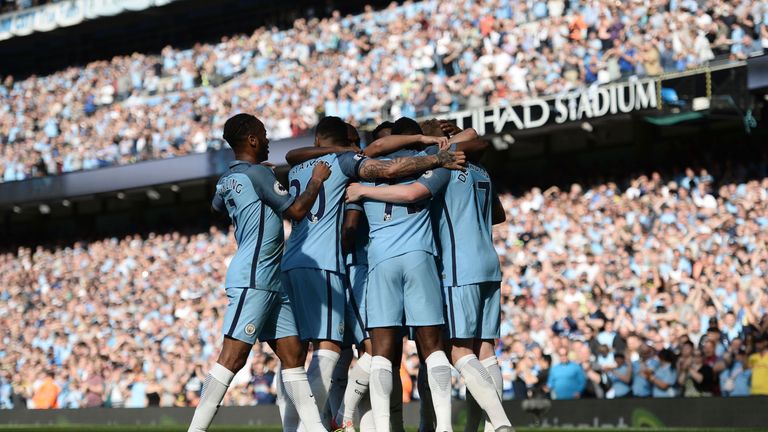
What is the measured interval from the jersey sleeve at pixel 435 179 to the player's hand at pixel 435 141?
189 mm

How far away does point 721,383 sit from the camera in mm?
13594

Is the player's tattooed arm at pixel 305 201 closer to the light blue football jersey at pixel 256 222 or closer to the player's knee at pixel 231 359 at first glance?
the light blue football jersey at pixel 256 222

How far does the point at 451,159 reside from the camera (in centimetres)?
752

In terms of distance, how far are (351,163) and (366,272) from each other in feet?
2.68

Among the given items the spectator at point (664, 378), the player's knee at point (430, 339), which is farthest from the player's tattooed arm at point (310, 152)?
the spectator at point (664, 378)

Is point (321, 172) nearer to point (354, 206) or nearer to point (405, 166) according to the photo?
point (354, 206)

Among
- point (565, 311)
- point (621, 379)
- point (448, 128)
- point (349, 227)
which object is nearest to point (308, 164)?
point (349, 227)

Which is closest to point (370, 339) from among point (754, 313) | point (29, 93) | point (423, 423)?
point (423, 423)

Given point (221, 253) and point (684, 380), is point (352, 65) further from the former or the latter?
point (684, 380)

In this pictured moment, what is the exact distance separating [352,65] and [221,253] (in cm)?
461

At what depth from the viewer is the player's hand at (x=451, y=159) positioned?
7500 mm

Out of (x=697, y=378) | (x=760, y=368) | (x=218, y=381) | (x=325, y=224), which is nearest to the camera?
(x=218, y=381)

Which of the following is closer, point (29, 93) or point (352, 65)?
point (352, 65)

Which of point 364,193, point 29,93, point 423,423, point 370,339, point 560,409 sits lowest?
point 560,409
